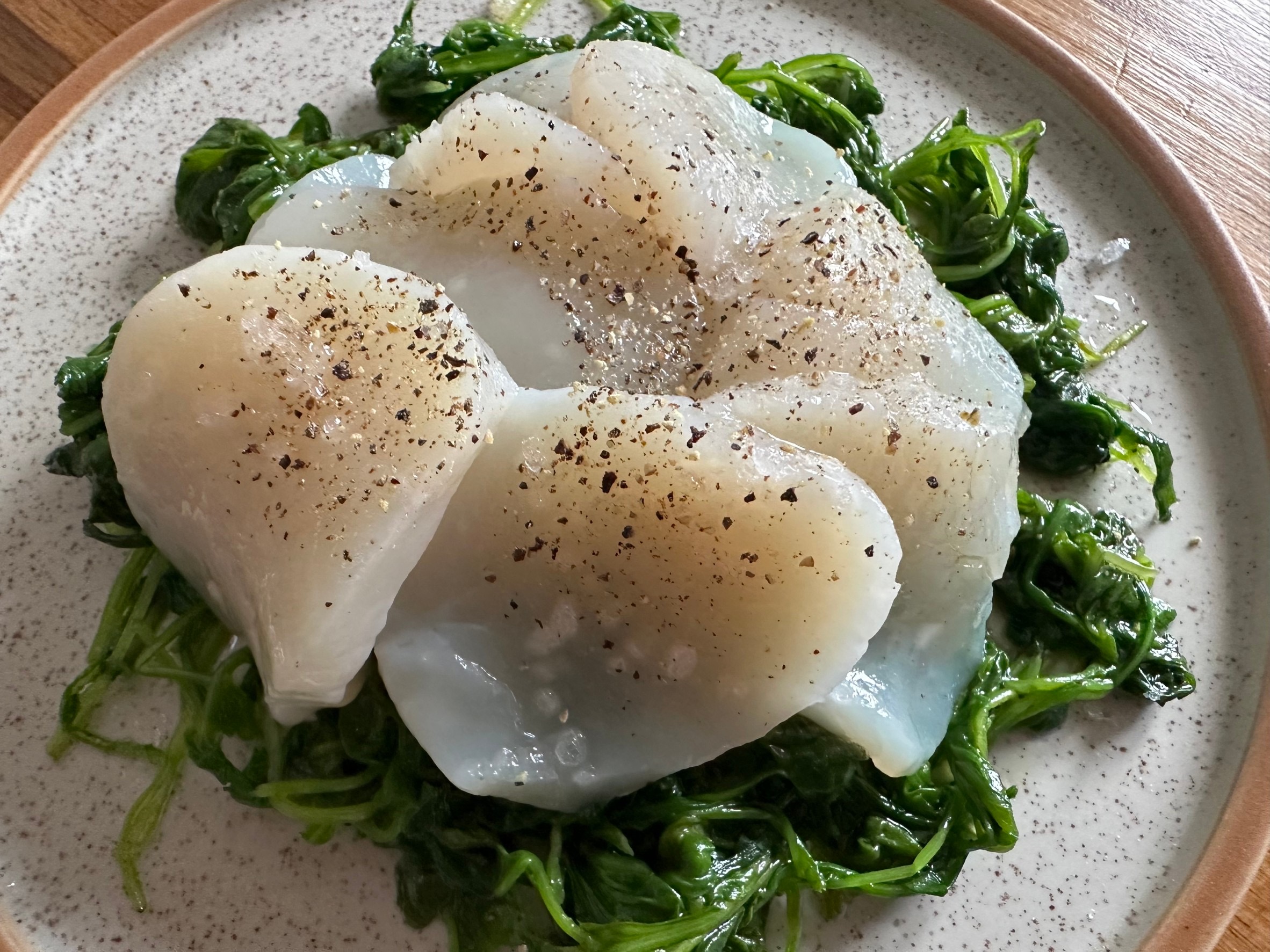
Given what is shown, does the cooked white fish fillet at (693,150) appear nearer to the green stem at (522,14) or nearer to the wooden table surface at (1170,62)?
the green stem at (522,14)

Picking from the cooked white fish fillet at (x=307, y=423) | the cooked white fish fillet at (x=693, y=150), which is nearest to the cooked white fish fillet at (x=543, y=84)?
the cooked white fish fillet at (x=693, y=150)

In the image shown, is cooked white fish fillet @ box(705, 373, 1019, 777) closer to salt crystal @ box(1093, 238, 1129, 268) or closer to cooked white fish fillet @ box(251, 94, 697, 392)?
cooked white fish fillet @ box(251, 94, 697, 392)

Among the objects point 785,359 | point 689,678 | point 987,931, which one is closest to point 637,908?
point 689,678

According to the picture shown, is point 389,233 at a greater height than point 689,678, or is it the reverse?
point 389,233

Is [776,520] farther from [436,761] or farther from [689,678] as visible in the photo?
[436,761]

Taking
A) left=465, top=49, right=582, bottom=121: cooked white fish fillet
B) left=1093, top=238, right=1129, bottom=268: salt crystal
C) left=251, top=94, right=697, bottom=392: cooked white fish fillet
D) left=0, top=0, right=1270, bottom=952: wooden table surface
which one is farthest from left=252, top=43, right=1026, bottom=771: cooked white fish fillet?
left=0, top=0, right=1270, bottom=952: wooden table surface

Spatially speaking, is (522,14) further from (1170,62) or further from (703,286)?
(1170,62)
